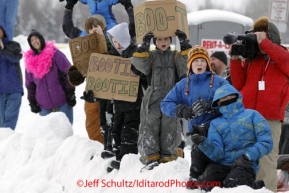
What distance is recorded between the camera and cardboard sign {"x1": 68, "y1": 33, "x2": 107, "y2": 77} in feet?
18.9

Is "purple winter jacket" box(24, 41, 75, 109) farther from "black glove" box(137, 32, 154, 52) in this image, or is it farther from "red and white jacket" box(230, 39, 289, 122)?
"red and white jacket" box(230, 39, 289, 122)

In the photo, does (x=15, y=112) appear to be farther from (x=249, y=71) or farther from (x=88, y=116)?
(x=249, y=71)

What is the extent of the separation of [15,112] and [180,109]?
444cm

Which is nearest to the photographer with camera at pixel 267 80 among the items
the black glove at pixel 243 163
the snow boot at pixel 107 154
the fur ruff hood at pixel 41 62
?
the black glove at pixel 243 163

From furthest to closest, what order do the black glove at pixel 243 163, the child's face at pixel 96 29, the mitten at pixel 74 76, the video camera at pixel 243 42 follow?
the child's face at pixel 96 29 → the mitten at pixel 74 76 → the video camera at pixel 243 42 → the black glove at pixel 243 163

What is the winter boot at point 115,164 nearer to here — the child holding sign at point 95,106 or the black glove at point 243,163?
the child holding sign at point 95,106

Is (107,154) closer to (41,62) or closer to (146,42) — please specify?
(146,42)

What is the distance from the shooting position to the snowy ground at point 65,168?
4.34 m

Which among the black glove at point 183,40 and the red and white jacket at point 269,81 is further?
the black glove at point 183,40

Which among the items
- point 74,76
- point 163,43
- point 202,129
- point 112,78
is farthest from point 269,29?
point 74,76

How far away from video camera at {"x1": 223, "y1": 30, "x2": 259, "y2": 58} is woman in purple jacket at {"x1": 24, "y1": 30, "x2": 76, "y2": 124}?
3009 millimetres

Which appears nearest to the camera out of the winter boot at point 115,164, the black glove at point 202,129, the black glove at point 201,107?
the black glove at point 202,129

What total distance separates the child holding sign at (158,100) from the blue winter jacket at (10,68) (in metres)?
3.59

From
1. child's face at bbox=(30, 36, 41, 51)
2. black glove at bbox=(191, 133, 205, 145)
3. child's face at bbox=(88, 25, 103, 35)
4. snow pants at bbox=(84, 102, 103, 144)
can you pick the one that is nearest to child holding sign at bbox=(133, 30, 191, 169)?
black glove at bbox=(191, 133, 205, 145)
